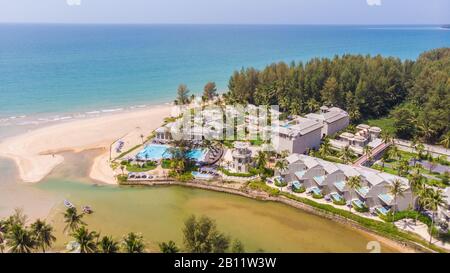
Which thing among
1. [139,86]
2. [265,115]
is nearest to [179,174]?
[265,115]

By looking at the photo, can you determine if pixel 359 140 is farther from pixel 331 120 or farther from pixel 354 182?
pixel 354 182

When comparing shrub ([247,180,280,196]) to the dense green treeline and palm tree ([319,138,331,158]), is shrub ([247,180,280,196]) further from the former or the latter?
A: the dense green treeline

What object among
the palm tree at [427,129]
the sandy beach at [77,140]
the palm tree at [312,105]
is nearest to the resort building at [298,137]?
the palm tree at [312,105]

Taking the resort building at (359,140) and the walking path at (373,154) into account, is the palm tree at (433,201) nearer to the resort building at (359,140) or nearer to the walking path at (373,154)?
the walking path at (373,154)

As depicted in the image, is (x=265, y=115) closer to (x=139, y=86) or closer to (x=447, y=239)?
(x=447, y=239)

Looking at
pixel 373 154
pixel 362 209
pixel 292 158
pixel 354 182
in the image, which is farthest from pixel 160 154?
pixel 373 154

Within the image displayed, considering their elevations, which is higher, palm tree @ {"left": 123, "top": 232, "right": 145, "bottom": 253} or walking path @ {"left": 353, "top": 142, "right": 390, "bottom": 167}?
palm tree @ {"left": 123, "top": 232, "right": 145, "bottom": 253}

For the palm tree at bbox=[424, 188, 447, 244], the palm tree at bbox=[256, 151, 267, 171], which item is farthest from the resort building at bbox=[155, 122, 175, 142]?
the palm tree at bbox=[424, 188, 447, 244]
